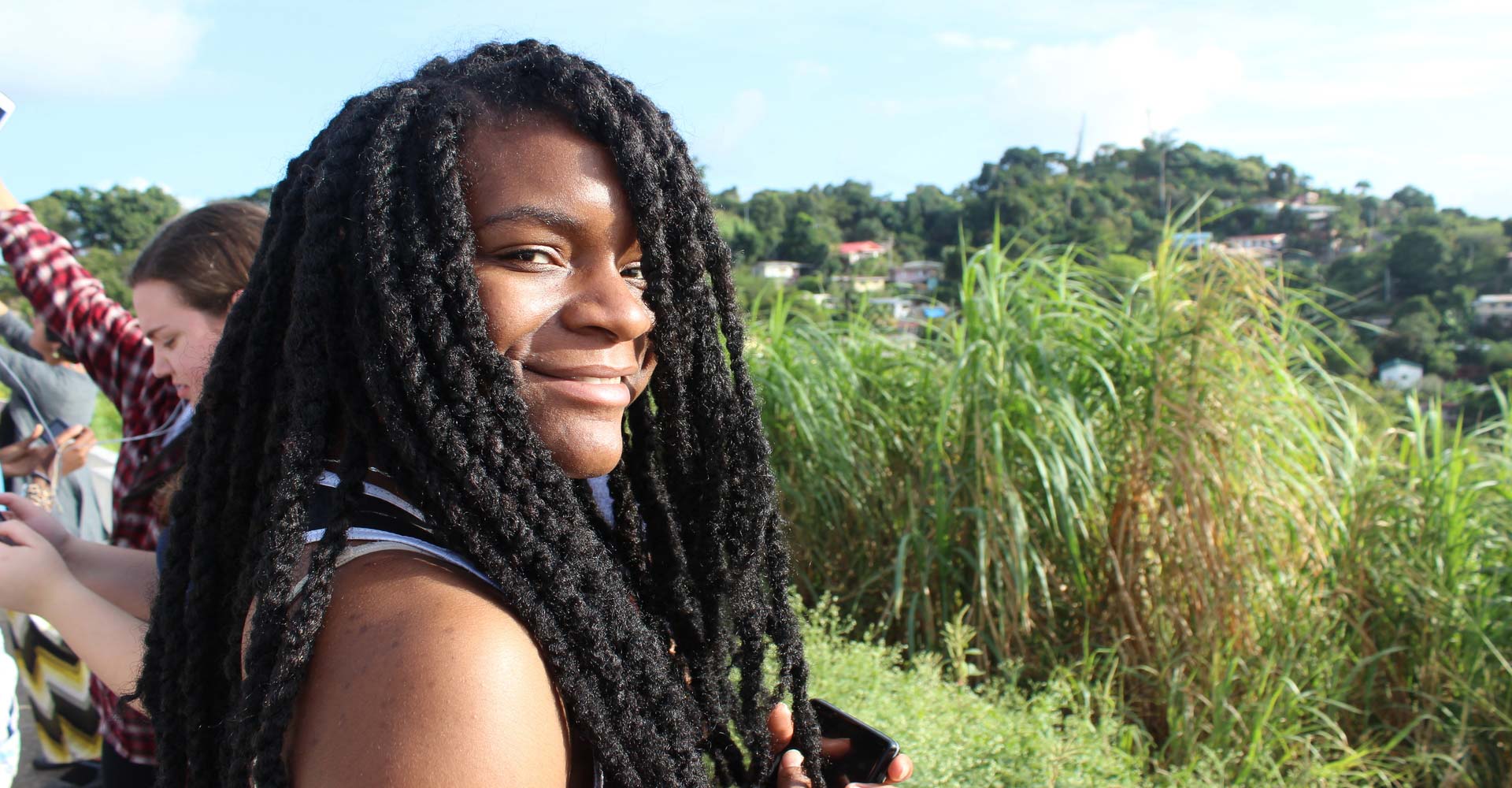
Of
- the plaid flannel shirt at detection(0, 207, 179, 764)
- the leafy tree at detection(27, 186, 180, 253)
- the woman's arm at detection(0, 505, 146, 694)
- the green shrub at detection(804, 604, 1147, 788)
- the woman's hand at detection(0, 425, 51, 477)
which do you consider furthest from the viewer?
the leafy tree at detection(27, 186, 180, 253)

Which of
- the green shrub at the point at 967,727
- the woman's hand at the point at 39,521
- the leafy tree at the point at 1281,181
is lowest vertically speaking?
the green shrub at the point at 967,727

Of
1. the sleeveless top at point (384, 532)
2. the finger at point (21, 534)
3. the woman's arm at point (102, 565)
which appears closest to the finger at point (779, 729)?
the sleeveless top at point (384, 532)

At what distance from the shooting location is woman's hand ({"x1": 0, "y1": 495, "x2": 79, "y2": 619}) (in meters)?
1.79

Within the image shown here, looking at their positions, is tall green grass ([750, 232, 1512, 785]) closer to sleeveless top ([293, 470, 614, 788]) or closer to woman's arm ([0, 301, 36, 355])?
sleeveless top ([293, 470, 614, 788])

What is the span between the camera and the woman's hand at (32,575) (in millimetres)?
1793

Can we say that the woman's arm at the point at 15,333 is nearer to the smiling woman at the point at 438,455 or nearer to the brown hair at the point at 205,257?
the brown hair at the point at 205,257

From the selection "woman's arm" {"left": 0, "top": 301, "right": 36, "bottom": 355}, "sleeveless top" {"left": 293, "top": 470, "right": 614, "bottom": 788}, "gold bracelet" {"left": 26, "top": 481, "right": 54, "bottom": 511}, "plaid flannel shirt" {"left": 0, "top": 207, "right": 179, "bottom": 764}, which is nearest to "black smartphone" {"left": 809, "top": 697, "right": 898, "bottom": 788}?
"sleeveless top" {"left": 293, "top": 470, "right": 614, "bottom": 788}

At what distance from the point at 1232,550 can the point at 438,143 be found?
136 inches

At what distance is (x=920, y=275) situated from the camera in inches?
283

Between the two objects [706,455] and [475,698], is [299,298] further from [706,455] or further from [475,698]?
[706,455]

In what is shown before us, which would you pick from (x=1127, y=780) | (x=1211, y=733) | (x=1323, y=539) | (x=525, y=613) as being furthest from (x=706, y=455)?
(x=1323, y=539)

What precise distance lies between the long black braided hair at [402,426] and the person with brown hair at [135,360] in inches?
28.1

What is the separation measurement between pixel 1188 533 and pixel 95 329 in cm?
357

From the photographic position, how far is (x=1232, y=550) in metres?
3.74
